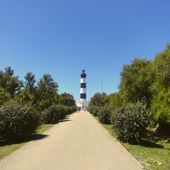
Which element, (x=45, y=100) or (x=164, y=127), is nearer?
(x=164, y=127)

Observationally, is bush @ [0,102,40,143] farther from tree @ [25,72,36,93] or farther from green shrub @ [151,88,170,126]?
tree @ [25,72,36,93]

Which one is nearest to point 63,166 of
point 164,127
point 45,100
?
point 164,127

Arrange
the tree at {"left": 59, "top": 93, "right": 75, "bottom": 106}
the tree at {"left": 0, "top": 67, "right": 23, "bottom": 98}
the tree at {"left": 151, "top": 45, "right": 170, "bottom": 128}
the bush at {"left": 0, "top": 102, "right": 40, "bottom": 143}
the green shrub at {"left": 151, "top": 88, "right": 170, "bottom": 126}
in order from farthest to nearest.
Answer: the tree at {"left": 59, "top": 93, "right": 75, "bottom": 106}, the tree at {"left": 0, "top": 67, "right": 23, "bottom": 98}, the tree at {"left": 151, "top": 45, "right": 170, "bottom": 128}, the green shrub at {"left": 151, "top": 88, "right": 170, "bottom": 126}, the bush at {"left": 0, "top": 102, "right": 40, "bottom": 143}

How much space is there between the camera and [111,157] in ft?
36.2

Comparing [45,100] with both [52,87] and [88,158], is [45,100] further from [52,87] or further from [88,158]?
[88,158]

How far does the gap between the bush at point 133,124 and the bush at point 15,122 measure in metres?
4.94

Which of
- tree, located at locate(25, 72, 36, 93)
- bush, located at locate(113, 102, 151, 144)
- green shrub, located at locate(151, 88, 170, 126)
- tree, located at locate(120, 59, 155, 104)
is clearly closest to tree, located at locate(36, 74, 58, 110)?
tree, located at locate(25, 72, 36, 93)

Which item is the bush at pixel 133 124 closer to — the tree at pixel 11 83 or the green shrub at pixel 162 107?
the green shrub at pixel 162 107

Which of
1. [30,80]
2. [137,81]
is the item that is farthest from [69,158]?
[30,80]

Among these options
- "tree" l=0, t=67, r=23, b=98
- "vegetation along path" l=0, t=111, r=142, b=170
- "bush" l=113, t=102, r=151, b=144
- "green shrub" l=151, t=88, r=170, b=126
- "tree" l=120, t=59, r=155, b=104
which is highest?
"tree" l=0, t=67, r=23, b=98

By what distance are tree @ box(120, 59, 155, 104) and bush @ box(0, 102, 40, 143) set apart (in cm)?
1377

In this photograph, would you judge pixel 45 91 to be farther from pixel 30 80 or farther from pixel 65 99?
pixel 65 99

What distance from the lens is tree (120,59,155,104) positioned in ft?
91.7

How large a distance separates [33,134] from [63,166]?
31.8ft
